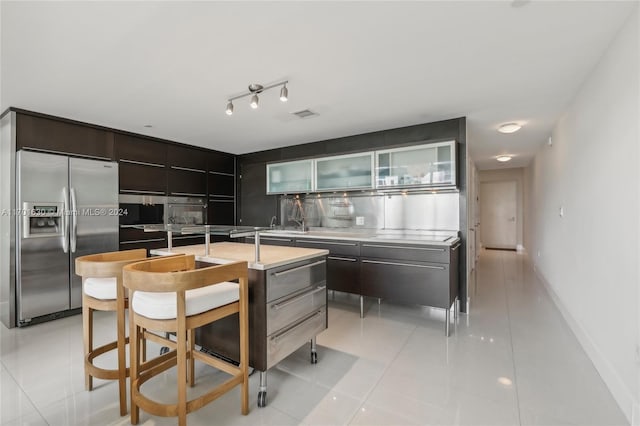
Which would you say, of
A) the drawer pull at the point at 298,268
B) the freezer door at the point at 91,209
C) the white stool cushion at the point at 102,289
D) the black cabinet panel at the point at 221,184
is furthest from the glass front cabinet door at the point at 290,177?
the white stool cushion at the point at 102,289

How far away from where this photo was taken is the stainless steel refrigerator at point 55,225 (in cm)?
310

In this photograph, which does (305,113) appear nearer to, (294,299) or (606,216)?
(294,299)

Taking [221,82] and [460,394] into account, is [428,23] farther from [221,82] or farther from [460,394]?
[460,394]

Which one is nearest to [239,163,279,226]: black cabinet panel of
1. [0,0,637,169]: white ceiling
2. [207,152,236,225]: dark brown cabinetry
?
[207,152,236,225]: dark brown cabinetry

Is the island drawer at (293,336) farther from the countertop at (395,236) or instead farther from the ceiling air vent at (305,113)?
the ceiling air vent at (305,113)

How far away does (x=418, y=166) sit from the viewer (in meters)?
3.66

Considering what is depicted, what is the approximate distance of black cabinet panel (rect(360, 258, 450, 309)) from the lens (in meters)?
2.90

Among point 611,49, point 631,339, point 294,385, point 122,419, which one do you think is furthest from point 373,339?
point 611,49

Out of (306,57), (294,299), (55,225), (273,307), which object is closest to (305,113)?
(306,57)

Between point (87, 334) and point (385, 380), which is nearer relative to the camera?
point (87, 334)

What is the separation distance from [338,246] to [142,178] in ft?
9.73

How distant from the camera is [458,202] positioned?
362 cm

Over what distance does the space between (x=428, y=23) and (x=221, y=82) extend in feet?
5.50

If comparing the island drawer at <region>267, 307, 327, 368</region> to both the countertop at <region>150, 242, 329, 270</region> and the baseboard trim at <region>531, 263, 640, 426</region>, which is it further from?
the baseboard trim at <region>531, 263, 640, 426</region>
